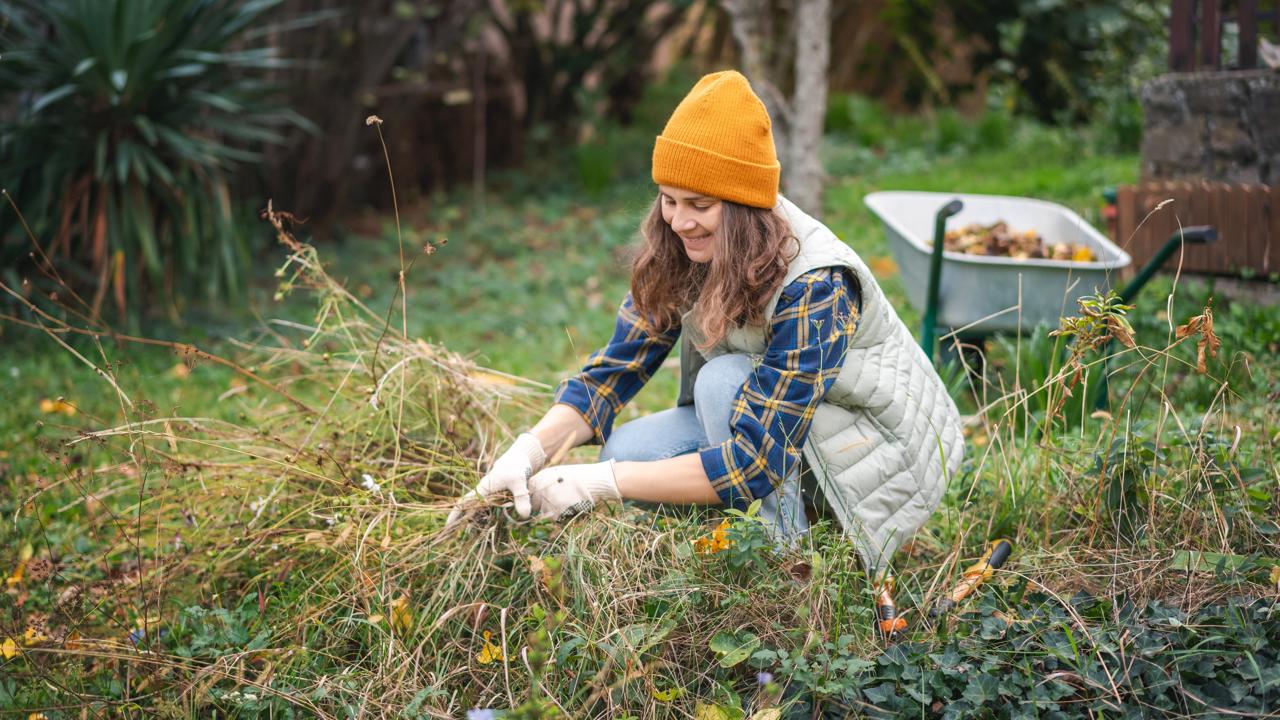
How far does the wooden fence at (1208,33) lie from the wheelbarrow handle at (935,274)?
2047mm

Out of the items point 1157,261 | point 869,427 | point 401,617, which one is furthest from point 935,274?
point 401,617

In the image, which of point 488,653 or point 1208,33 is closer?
point 488,653

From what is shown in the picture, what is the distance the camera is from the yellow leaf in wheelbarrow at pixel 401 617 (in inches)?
84.6

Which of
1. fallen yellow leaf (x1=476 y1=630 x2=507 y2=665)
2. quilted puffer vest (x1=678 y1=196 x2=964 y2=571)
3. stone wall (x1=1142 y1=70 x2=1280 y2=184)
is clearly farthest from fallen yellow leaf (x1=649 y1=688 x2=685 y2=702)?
stone wall (x1=1142 y1=70 x2=1280 y2=184)

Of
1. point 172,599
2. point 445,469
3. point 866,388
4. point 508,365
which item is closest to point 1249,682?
point 866,388

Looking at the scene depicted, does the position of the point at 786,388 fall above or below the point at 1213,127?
below

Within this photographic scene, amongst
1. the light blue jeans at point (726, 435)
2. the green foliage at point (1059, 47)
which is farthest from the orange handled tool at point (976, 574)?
the green foliage at point (1059, 47)

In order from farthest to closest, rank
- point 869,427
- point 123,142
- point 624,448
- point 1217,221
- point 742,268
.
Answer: point 123,142 → point 1217,221 → point 624,448 → point 869,427 → point 742,268

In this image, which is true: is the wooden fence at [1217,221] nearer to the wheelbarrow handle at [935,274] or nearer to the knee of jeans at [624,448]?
the wheelbarrow handle at [935,274]

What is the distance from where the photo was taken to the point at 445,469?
2.57 metres

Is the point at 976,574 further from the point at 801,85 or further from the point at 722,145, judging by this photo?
the point at 801,85

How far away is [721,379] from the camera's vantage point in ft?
7.48

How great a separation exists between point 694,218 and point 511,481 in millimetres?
694

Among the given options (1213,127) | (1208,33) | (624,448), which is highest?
(1208,33)
